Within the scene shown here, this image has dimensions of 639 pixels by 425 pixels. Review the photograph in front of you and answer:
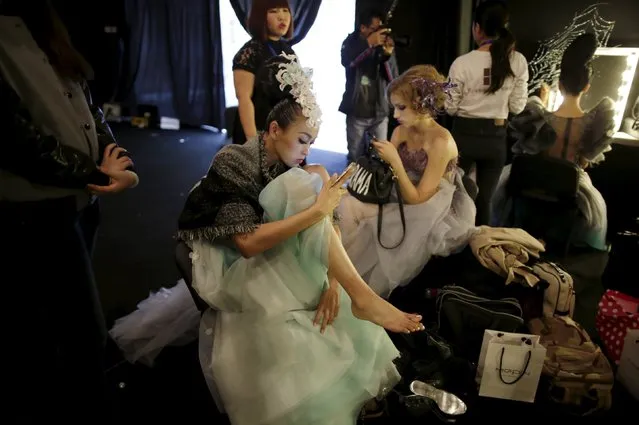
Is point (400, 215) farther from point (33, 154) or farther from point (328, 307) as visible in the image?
point (33, 154)

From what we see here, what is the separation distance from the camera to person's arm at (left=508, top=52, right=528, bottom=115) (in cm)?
281

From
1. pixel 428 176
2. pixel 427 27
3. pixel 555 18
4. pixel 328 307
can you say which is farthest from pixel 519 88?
pixel 328 307

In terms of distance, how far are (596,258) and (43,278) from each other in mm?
2968

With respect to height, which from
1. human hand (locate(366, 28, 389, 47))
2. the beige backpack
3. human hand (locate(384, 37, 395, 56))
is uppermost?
human hand (locate(366, 28, 389, 47))

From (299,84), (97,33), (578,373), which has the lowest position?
(578,373)

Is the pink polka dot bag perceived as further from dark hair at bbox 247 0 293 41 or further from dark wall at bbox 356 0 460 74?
dark wall at bbox 356 0 460 74

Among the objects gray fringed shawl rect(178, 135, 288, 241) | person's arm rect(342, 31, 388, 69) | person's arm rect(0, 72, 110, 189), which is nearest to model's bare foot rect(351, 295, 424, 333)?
gray fringed shawl rect(178, 135, 288, 241)

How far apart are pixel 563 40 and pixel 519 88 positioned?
0.76 metres

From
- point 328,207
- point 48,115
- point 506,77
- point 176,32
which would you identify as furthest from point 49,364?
point 176,32

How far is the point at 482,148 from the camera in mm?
2918

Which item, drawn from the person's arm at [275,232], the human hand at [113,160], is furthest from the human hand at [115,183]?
the person's arm at [275,232]

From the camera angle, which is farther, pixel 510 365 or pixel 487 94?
pixel 487 94

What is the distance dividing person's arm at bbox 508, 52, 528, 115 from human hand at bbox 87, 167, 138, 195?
7.15 ft

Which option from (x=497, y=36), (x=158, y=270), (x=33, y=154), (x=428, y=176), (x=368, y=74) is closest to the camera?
(x=33, y=154)
